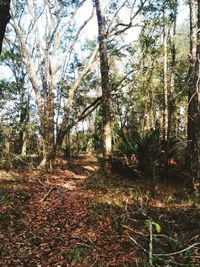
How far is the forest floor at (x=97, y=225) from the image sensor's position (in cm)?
555

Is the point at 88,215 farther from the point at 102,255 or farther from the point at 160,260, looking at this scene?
the point at 160,260

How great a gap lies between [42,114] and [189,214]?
9.46 metres

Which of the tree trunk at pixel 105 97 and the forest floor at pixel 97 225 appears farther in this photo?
the tree trunk at pixel 105 97

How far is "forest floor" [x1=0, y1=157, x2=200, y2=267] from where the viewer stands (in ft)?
18.2

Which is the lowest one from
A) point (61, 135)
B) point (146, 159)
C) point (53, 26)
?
point (146, 159)

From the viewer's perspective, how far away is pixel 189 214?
718 cm

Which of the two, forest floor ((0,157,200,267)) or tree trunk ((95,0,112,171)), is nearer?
forest floor ((0,157,200,267))

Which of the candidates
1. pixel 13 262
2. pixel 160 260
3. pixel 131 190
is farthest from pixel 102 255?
pixel 131 190

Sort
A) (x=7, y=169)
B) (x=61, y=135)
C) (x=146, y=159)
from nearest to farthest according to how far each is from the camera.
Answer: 1. (x=146, y=159)
2. (x=7, y=169)
3. (x=61, y=135)

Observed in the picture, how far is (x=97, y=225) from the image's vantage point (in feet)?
23.1

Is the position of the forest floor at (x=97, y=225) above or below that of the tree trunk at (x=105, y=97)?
below

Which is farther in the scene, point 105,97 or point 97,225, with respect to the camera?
point 105,97

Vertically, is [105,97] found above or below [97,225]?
above

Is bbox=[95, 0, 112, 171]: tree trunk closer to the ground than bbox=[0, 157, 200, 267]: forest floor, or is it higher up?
higher up
